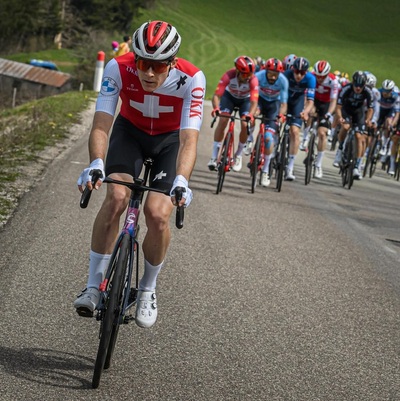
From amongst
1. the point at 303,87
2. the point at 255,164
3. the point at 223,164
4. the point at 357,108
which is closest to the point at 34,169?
the point at 223,164

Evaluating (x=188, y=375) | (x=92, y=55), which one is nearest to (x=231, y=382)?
(x=188, y=375)

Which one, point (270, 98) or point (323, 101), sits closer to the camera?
point (270, 98)

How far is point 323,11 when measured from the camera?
118 meters

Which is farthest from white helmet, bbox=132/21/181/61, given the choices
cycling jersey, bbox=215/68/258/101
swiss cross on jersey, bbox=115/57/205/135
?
cycling jersey, bbox=215/68/258/101

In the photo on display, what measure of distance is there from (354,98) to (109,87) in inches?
481

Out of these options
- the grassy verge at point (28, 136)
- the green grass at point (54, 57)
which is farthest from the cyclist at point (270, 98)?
the green grass at point (54, 57)

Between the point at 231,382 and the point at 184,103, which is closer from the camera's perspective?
the point at 231,382

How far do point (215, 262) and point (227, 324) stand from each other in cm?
202

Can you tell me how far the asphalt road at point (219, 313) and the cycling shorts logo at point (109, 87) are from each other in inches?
59.2

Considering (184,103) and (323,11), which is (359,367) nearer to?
(184,103)

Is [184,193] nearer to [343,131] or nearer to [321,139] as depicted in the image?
[321,139]

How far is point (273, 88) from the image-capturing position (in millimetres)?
15148

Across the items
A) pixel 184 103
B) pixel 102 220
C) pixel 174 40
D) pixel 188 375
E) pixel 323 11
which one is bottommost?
pixel 188 375

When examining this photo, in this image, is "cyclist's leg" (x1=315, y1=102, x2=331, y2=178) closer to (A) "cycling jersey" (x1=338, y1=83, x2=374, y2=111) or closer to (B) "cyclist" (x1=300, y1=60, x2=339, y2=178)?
(B) "cyclist" (x1=300, y1=60, x2=339, y2=178)
